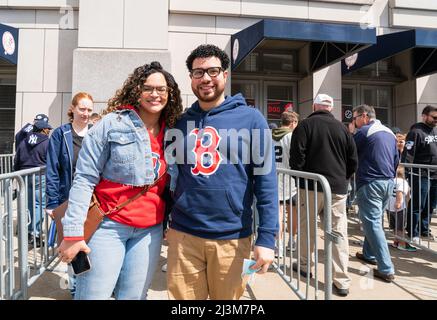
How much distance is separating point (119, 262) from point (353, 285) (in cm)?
303

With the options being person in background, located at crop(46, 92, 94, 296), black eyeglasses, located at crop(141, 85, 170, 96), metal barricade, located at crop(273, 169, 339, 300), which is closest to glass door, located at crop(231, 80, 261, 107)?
metal barricade, located at crop(273, 169, 339, 300)

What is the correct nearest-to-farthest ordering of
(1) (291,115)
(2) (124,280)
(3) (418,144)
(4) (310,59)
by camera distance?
(2) (124,280)
(1) (291,115)
(3) (418,144)
(4) (310,59)

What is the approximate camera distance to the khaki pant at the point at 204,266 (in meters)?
1.95

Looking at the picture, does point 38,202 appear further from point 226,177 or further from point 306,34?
point 306,34

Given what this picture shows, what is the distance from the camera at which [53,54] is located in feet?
27.8

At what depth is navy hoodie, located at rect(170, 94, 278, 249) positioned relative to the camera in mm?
1897

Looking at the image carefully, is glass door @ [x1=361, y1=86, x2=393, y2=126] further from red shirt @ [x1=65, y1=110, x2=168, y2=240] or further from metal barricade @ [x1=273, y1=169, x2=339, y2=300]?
red shirt @ [x1=65, y1=110, x2=168, y2=240]

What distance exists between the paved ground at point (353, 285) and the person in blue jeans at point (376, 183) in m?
0.23

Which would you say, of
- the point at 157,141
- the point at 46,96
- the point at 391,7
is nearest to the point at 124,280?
the point at 157,141

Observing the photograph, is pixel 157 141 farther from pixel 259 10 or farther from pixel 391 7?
pixel 391 7

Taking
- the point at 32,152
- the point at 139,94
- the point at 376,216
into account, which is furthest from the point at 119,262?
the point at 32,152

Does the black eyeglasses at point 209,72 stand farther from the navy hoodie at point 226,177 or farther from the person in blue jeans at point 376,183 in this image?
the person in blue jeans at point 376,183

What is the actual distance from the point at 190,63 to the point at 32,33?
323 inches

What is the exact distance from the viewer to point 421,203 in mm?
5375
